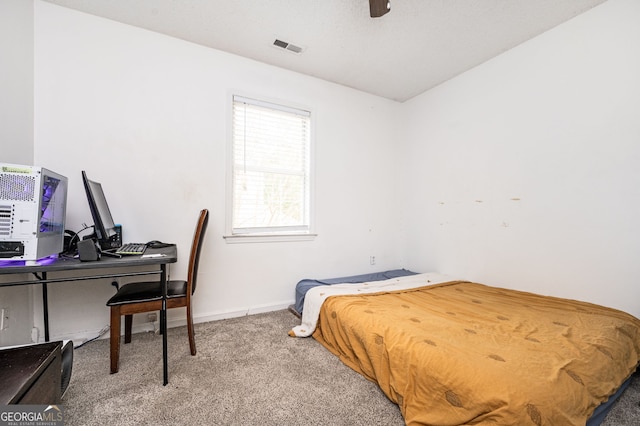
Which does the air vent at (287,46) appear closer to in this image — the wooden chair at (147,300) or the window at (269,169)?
the window at (269,169)

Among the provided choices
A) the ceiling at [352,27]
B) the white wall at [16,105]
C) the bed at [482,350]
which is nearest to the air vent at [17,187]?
the white wall at [16,105]

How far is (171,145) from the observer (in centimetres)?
238

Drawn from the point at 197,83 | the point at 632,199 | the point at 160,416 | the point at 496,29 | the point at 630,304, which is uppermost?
the point at 496,29

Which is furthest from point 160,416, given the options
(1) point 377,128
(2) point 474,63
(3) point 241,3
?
(2) point 474,63

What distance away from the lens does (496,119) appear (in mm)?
2648

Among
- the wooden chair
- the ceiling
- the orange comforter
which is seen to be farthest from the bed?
the ceiling

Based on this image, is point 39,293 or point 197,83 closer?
point 39,293

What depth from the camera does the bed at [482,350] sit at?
1.07 metres

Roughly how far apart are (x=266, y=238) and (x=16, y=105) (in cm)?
210

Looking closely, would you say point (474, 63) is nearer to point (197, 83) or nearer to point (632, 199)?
point (632, 199)

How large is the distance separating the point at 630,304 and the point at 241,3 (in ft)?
11.7

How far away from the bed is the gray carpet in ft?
0.43

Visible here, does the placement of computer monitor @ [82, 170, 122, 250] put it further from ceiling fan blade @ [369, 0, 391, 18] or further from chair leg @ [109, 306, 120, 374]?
ceiling fan blade @ [369, 0, 391, 18]

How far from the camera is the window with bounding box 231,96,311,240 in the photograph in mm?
2705
